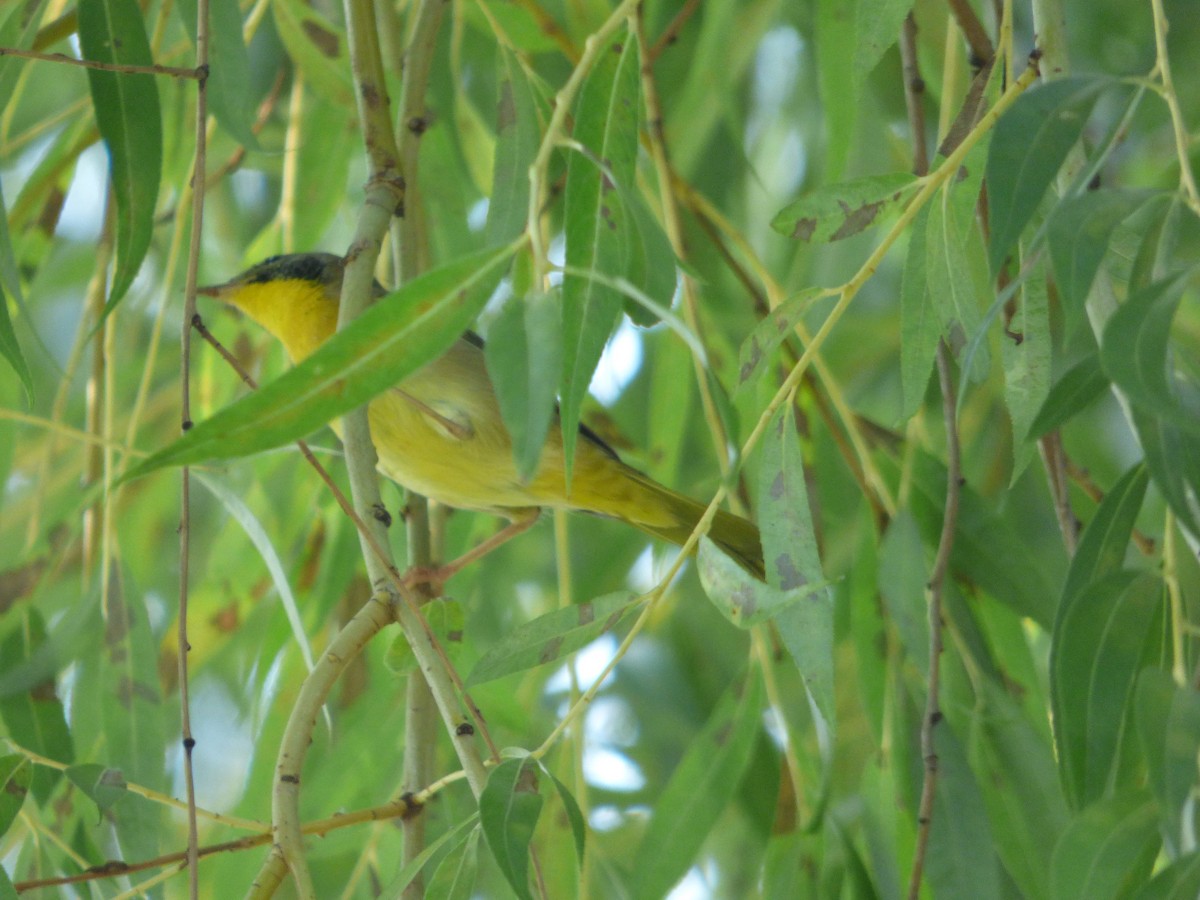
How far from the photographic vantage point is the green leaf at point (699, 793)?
253 cm

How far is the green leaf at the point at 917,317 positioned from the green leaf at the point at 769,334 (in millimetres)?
213

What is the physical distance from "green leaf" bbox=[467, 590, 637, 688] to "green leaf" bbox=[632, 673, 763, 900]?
3.07ft

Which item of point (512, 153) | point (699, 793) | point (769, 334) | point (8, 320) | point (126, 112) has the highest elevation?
point (126, 112)

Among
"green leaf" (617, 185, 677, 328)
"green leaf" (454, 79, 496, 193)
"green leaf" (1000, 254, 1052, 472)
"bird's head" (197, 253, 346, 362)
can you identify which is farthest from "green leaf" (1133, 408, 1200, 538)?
"green leaf" (454, 79, 496, 193)

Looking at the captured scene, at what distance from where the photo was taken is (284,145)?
12.5ft

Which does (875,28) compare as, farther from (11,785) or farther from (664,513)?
(11,785)

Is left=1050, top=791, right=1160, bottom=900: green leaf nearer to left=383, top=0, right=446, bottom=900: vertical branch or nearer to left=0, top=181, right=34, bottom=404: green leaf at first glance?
left=383, top=0, right=446, bottom=900: vertical branch

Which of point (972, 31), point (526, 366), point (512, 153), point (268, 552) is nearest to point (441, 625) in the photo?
point (268, 552)

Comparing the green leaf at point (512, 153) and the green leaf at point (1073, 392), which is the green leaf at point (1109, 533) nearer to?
the green leaf at point (1073, 392)

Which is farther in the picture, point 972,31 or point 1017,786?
point 1017,786

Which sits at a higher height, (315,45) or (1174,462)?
(315,45)

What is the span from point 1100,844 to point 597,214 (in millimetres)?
928

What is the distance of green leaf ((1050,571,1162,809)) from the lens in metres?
1.67

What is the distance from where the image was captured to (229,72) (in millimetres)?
2285
